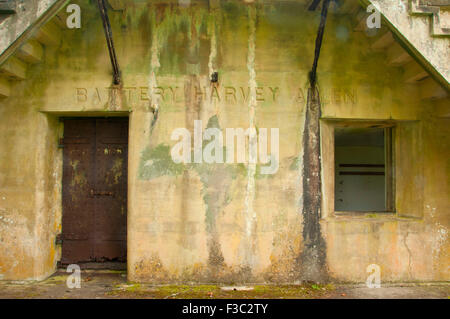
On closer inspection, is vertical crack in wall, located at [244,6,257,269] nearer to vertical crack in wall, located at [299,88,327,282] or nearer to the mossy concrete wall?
the mossy concrete wall

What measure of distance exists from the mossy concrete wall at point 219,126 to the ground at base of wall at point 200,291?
16 cm

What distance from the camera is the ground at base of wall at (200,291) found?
15.4 feet

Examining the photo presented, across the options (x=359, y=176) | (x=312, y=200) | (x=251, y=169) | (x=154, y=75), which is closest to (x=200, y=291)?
(x=251, y=169)

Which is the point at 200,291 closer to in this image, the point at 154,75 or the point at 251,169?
the point at 251,169

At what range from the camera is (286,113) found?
17.3 ft

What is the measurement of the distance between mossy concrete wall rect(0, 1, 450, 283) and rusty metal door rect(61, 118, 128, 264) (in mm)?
341

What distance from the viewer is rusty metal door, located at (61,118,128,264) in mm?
5613

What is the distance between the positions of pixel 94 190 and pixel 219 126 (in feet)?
7.92

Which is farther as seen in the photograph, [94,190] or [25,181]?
[94,190]

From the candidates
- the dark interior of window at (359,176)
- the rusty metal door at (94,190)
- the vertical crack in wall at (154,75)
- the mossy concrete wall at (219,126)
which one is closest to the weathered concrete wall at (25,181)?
the mossy concrete wall at (219,126)

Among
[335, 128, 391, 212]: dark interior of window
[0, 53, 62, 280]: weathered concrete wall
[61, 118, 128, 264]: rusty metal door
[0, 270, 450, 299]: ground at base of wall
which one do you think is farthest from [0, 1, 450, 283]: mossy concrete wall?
[335, 128, 391, 212]: dark interior of window

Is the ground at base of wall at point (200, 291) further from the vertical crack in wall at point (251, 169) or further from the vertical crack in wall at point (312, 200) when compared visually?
the vertical crack in wall at point (251, 169)

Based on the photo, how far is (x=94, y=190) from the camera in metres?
5.63

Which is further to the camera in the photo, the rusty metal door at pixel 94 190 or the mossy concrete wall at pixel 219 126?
the rusty metal door at pixel 94 190
